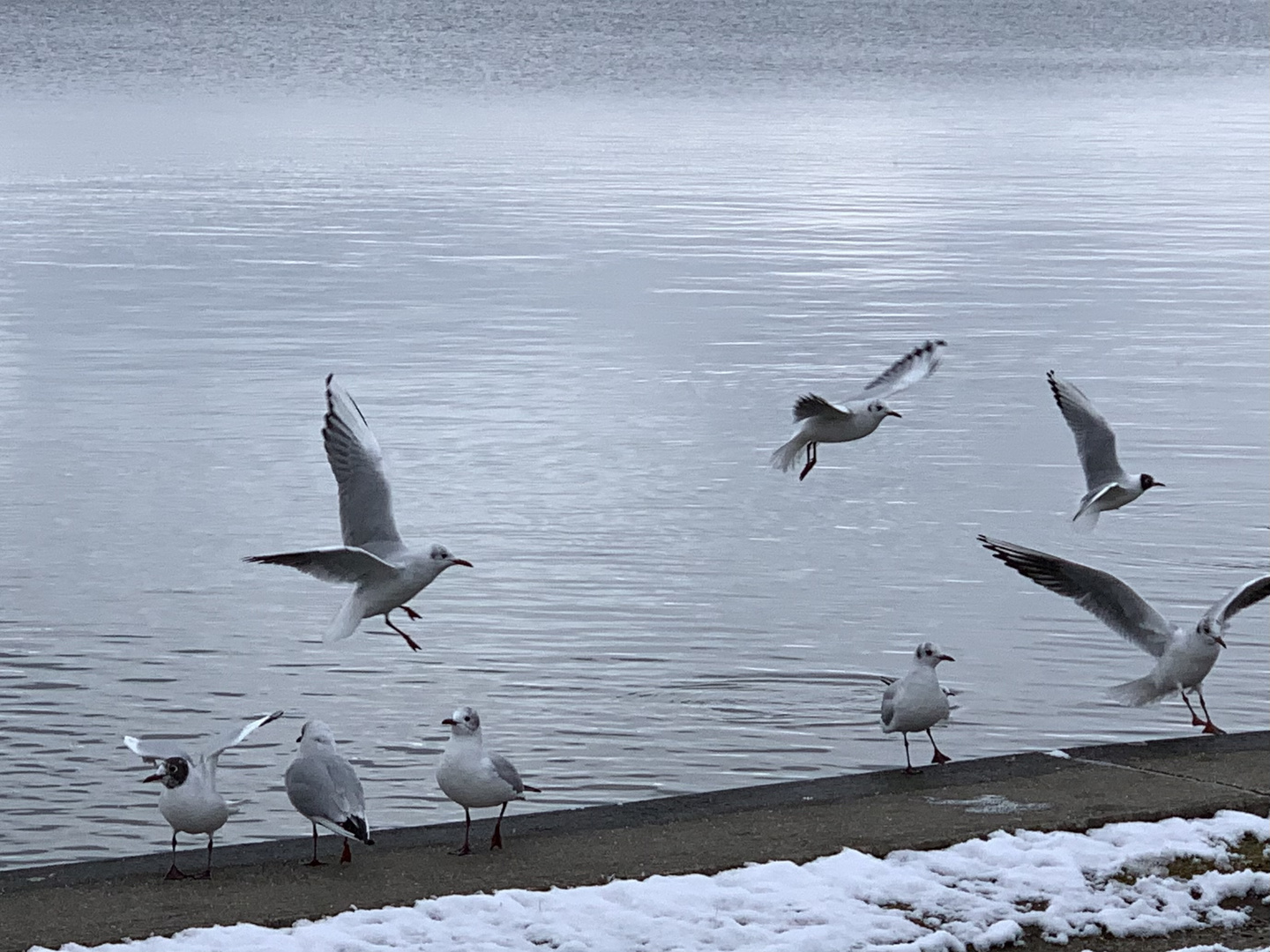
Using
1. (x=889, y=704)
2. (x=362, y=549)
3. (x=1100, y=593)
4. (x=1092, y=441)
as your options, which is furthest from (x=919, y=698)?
(x=1092, y=441)

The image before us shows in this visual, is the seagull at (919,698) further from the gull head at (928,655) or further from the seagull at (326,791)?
the seagull at (326,791)

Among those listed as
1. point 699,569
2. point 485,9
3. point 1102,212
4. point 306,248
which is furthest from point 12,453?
point 485,9

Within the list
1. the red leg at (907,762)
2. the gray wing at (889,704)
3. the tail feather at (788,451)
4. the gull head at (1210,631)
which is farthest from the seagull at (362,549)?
the gull head at (1210,631)

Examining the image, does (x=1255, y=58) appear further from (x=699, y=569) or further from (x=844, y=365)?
(x=699, y=569)

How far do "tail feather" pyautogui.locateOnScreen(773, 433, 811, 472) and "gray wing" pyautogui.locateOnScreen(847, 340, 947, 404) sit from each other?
1.47 feet

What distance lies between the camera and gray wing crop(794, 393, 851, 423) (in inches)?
419

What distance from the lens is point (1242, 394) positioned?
18297mm

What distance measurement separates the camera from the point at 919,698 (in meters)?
8.98

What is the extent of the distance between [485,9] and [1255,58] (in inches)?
1998

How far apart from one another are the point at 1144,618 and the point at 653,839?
2622mm

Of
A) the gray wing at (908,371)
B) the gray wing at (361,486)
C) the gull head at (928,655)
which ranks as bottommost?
the gull head at (928,655)

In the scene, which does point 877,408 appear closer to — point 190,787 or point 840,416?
point 840,416

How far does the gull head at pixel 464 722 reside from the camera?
773cm

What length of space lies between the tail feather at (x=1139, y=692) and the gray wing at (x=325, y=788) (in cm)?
331
